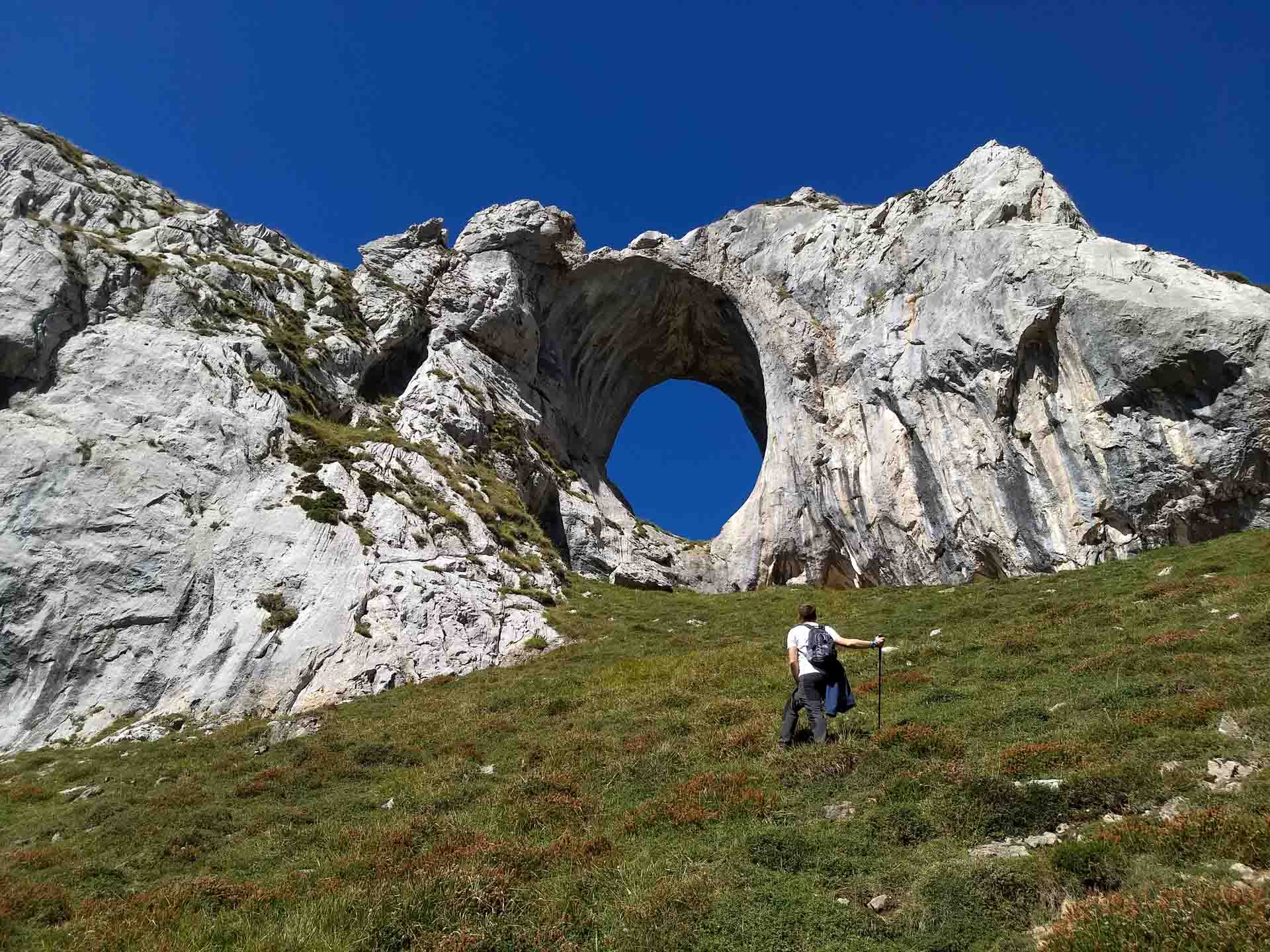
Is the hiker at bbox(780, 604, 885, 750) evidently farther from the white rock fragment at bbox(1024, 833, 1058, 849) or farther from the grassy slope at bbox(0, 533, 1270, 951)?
the white rock fragment at bbox(1024, 833, 1058, 849)

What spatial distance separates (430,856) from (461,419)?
37.8m

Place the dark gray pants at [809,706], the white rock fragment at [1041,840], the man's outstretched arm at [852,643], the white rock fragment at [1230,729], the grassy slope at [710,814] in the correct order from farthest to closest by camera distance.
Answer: the man's outstretched arm at [852,643] → the dark gray pants at [809,706] → the white rock fragment at [1230,729] → the white rock fragment at [1041,840] → the grassy slope at [710,814]

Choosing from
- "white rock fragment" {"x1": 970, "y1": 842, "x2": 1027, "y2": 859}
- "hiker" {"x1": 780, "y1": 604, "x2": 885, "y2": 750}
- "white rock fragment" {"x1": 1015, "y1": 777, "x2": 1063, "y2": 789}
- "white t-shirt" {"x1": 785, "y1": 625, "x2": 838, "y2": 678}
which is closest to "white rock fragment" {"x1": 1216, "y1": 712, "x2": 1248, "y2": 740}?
"white rock fragment" {"x1": 1015, "y1": 777, "x2": 1063, "y2": 789}

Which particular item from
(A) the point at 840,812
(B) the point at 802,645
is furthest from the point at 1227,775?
(B) the point at 802,645

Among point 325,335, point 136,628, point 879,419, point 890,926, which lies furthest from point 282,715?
point 879,419

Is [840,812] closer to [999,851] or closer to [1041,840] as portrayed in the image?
[999,851]

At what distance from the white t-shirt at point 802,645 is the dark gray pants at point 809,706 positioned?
0.28 ft

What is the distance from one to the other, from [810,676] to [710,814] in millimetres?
3394

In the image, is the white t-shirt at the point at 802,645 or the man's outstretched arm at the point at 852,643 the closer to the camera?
the white t-shirt at the point at 802,645

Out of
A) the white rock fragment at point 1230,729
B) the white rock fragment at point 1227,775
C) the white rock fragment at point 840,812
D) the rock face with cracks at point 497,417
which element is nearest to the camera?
the white rock fragment at point 1227,775

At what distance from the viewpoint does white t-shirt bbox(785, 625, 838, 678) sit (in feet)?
44.4

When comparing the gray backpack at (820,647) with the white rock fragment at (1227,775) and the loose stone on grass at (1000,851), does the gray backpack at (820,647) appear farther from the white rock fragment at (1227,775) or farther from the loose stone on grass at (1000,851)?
the white rock fragment at (1227,775)

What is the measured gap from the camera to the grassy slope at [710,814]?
7891 mm

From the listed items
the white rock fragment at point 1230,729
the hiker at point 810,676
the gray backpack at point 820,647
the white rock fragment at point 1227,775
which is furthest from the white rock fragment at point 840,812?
the white rock fragment at point 1230,729
